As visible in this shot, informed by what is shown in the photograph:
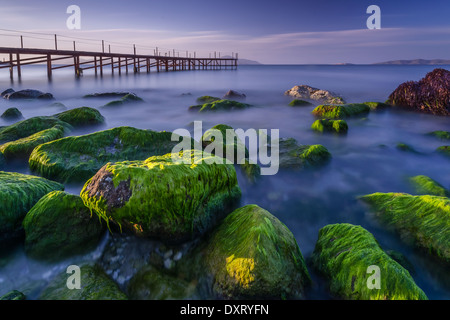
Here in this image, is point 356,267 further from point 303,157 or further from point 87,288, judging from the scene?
point 303,157

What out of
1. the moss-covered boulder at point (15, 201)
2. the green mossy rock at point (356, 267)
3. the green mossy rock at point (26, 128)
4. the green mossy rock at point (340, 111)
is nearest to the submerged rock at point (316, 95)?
the green mossy rock at point (340, 111)

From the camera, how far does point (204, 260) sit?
10.2 feet

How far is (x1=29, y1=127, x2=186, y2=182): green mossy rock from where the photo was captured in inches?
200

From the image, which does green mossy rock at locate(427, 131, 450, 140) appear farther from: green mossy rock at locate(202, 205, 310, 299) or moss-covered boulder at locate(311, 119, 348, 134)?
green mossy rock at locate(202, 205, 310, 299)

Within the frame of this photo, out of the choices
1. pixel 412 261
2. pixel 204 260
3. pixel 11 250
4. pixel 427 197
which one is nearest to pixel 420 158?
pixel 427 197

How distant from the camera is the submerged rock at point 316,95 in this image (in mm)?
15714

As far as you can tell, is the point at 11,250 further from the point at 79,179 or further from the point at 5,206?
the point at 79,179

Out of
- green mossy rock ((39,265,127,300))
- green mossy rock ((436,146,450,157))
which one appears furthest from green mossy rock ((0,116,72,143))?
green mossy rock ((436,146,450,157))

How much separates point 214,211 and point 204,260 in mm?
733

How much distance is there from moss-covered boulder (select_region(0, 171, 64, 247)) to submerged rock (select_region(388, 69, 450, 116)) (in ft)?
46.3

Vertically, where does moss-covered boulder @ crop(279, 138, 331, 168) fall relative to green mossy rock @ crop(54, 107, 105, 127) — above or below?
below

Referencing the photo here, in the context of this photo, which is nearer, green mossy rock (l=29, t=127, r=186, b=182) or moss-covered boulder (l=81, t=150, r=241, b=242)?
moss-covered boulder (l=81, t=150, r=241, b=242)

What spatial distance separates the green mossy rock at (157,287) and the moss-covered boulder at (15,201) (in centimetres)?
177
